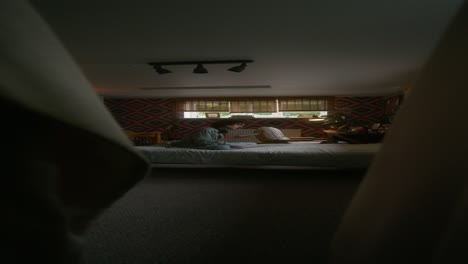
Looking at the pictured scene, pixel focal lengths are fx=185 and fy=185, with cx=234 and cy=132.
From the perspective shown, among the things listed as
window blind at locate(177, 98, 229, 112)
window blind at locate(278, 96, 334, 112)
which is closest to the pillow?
window blind at locate(278, 96, 334, 112)

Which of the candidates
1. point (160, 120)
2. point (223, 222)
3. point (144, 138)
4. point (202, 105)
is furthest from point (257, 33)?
point (160, 120)

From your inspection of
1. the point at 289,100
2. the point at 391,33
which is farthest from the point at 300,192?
the point at 289,100

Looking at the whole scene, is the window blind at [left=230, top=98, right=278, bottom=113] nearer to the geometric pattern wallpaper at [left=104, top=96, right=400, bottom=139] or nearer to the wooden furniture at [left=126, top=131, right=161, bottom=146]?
the geometric pattern wallpaper at [left=104, top=96, right=400, bottom=139]

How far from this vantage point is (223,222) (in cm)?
122

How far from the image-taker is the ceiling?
4.85ft

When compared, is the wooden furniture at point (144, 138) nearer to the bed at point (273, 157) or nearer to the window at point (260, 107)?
the window at point (260, 107)

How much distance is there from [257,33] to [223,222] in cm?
178

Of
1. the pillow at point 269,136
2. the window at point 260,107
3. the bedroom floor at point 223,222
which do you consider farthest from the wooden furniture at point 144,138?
the bedroom floor at point 223,222

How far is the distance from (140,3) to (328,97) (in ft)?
18.5

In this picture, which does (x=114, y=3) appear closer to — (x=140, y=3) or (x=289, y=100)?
(x=140, y=3)

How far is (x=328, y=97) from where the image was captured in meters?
5.74

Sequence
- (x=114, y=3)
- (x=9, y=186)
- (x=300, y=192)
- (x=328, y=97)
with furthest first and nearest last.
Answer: (x=328, y=97)
(x=300, y=192)
(x=114, y=3)
(x=9, y=186)

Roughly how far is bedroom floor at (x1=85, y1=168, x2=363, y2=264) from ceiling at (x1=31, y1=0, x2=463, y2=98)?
1.45 m

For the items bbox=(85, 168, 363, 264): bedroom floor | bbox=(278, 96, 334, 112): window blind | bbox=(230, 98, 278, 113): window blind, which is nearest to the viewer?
bbox=(85, 168, 363, 264): bedroom floor
